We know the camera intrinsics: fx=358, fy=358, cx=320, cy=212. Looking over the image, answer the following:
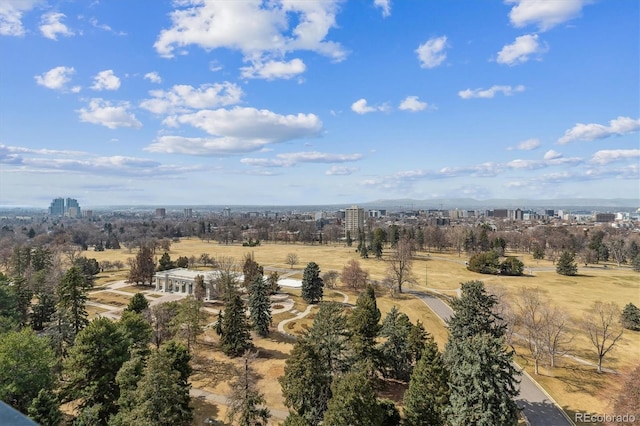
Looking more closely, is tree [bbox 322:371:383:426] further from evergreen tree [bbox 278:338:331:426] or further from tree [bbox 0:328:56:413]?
tree [bbox 0:328:56:413]

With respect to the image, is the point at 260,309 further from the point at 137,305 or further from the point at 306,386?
the point at 306,386

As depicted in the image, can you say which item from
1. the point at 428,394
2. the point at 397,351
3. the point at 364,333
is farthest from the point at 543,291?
the point at 428,394

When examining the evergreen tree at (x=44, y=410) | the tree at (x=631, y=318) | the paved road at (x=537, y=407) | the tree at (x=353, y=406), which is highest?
the tree at (x=353, y=406)

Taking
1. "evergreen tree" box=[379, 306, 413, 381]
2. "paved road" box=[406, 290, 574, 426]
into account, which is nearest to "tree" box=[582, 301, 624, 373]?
"paved road" box=[406, 290, 574, 426]

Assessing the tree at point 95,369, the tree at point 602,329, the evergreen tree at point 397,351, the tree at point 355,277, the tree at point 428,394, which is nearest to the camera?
the tree at point 428,394

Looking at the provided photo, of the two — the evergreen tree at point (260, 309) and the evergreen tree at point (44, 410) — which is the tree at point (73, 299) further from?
the evergreen tree at point (44, 410)

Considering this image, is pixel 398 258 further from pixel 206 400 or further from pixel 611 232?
pixel 611 232

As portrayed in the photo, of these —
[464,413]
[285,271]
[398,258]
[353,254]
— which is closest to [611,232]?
[353,254]

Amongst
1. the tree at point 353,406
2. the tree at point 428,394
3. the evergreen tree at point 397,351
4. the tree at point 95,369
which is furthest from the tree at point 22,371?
the evergreen tree at point 397,351
